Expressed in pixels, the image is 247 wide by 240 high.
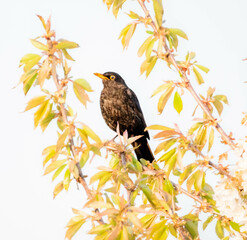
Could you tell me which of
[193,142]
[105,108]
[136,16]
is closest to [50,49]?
[136,16]

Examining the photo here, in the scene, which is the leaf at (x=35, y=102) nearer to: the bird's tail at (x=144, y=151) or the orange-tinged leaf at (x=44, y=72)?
the orange-tinged leaf at (x=44, y=72)

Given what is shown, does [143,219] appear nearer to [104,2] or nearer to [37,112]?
[37,112]

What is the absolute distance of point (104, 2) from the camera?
3092 millimetres

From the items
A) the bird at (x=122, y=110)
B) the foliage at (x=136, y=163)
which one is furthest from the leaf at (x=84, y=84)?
the bird at (x=122, y=110)

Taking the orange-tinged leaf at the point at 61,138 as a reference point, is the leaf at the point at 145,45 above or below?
above

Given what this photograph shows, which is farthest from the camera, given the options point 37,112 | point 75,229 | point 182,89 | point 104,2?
point 104,2

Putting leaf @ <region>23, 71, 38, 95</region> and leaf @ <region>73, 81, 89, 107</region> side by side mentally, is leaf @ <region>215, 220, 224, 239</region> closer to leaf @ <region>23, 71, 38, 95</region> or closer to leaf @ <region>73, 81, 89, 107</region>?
leaf @ <region>73, 81, 89, 107</region>

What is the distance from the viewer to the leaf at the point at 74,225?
2199 millimetres

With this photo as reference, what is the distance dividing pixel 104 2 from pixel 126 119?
12.6 feet

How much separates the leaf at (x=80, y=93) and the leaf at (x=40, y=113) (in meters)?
0.19

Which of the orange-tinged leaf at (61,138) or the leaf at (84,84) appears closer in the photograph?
the orange-tinged leaf at (61,138)

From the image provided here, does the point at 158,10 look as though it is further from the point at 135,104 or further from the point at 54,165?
the point at 135,104

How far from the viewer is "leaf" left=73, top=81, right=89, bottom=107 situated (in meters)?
2.40

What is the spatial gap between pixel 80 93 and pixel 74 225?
76 cm
